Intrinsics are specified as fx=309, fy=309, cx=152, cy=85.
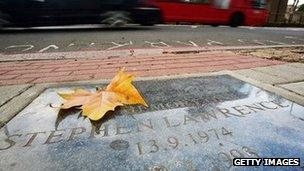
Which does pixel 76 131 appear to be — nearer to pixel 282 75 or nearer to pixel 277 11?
pixel 282 75

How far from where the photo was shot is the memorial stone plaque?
1.42m

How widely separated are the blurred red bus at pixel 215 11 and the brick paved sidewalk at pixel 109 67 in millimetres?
8185

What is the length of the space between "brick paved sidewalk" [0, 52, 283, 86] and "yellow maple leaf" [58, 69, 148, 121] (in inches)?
27.5

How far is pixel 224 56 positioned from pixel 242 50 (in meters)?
1.18

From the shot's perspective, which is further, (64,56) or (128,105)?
(64,56)

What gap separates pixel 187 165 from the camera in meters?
1.39

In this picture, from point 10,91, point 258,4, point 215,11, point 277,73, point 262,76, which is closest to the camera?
point 10,91

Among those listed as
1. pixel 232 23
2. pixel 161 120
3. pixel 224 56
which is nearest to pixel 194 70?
pixel 224 56

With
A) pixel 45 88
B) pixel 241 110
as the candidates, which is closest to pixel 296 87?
pixel 241 110

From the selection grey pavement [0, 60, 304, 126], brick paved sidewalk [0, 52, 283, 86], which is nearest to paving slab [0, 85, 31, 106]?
grey pavement [0, 60, 304, 126]

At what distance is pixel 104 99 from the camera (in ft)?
6.62

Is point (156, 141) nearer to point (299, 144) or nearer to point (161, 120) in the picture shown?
point (161, 120)

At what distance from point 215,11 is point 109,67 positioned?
10.7 m

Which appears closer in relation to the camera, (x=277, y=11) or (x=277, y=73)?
(x=277, y=73)
